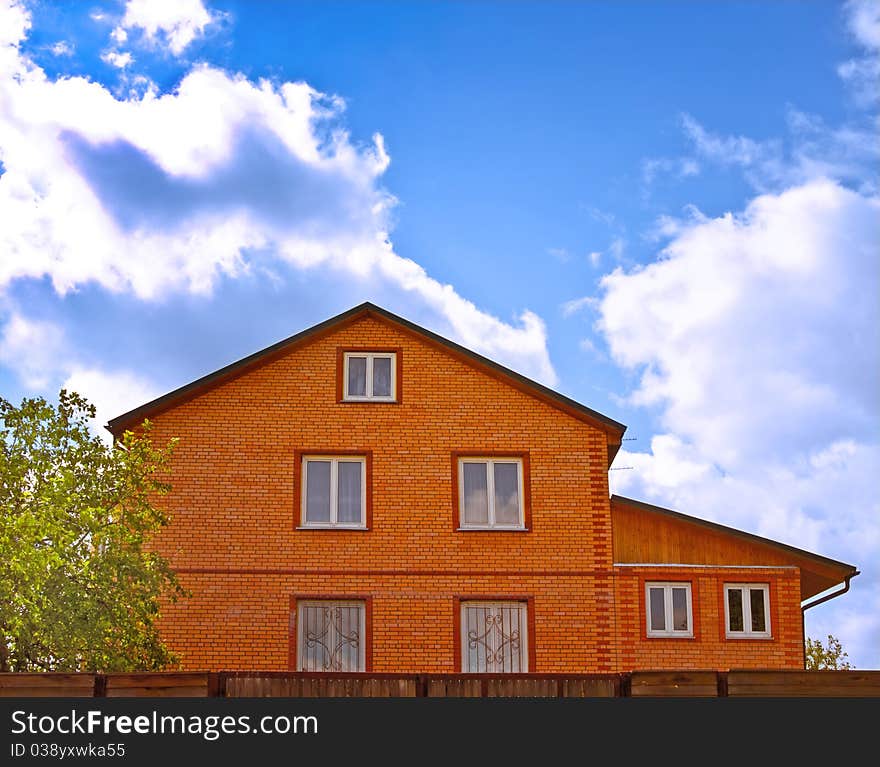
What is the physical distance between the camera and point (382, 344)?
2725 centimetres

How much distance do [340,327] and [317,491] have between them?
3.62 m

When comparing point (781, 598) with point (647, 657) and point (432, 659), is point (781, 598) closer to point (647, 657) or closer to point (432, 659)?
point (647, 657)

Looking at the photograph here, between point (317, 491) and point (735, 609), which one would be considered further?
point (735, 609)

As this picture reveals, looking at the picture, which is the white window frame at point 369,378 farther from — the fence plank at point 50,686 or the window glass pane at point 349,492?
the fence plank at point 50,686

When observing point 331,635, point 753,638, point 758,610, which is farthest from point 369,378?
point 753,638

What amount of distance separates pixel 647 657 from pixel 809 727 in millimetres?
13433

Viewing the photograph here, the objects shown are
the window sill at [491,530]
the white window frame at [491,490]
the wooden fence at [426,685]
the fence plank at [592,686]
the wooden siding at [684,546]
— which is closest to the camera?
the wooden fence at [426,685]

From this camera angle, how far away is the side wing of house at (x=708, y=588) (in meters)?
27.1

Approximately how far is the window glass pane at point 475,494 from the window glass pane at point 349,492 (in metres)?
2.18

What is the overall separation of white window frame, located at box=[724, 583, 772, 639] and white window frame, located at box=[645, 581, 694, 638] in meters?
0.76

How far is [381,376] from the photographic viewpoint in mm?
27094

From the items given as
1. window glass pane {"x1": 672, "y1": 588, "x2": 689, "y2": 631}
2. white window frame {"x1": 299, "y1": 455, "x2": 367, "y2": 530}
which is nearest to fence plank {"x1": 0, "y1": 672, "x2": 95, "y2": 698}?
white window frame {"x1": 299, "y1": 455, "x2": 367, "y2": 530}

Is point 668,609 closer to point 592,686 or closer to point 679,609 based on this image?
point 679,609

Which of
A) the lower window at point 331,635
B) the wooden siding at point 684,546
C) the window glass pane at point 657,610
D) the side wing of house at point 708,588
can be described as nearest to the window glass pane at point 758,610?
the side wing of house at point 708,588
